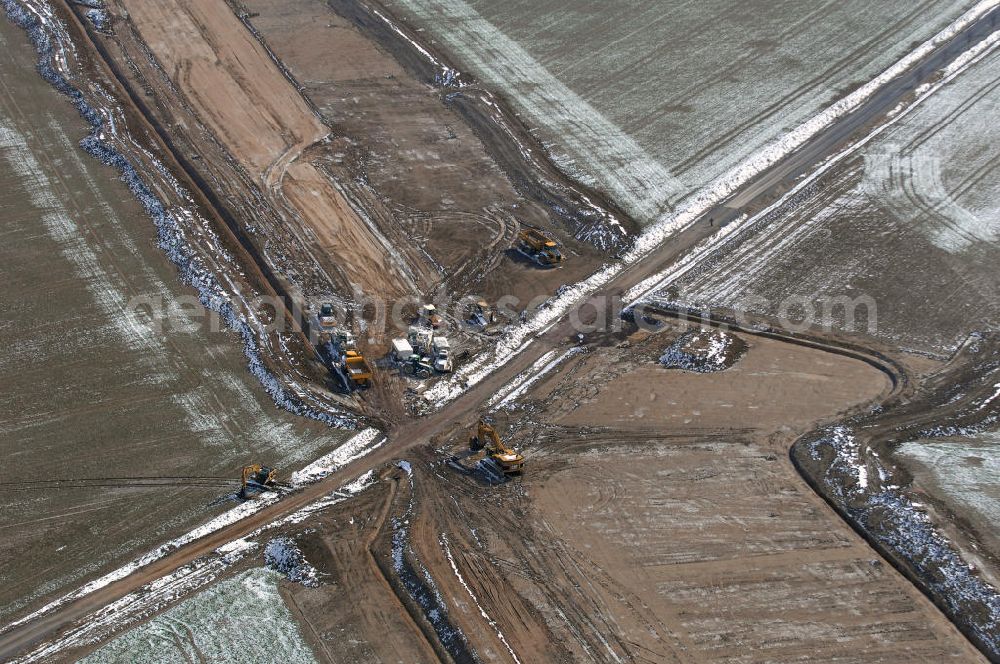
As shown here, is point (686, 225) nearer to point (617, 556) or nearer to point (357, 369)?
point (357, 369)

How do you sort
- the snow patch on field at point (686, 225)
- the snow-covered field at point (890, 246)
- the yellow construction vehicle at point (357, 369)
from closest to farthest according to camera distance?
1. the yellow construction vehicle at point (357, 369)
2. the snow patch on field at point (686, 225)
3. the snow-covered field at point (890, 246)

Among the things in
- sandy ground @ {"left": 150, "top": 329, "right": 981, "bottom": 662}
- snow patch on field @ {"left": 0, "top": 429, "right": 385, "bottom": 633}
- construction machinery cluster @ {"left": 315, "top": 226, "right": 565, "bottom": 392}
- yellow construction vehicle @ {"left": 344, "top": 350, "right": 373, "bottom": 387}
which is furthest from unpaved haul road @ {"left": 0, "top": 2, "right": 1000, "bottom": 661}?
yellow construction vehicle @ {"left": 344, "top": 350, "right": 373, "bottom": 387}

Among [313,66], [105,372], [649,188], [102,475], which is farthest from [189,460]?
[313,66]

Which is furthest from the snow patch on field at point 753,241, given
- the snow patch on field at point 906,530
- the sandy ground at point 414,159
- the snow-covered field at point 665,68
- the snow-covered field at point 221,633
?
the snow-covered field at point 221,633

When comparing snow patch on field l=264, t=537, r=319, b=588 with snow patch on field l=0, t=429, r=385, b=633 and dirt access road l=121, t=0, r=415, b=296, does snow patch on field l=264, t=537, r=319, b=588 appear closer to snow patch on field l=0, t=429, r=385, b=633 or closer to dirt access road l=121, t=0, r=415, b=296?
snow patch on field l=0, t=429, r=385, b=633

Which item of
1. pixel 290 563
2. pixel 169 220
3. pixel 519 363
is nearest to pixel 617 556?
pixel 290 563

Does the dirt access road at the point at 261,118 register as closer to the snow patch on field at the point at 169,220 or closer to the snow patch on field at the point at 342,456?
the snow patch on field at the point at 169,220
